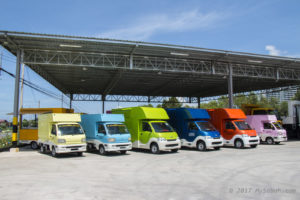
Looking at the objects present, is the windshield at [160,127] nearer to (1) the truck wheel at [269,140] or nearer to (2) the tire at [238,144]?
(2) the tire at [238,144]

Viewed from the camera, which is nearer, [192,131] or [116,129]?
[116,129]

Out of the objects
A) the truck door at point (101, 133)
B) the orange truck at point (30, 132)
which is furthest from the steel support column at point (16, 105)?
the truck door at point (101, 133)

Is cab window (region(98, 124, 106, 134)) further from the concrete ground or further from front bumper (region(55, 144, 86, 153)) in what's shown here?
the concrete ground

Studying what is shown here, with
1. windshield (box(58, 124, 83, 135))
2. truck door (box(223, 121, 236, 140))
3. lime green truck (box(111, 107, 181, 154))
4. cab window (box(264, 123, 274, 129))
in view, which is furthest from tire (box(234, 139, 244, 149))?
windshield (box(58, 124, 83, 135))

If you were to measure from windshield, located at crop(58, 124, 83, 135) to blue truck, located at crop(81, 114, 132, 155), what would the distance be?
1.19 meters

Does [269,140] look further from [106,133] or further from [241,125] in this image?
[106,133]

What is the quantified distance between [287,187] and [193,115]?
31.9ft

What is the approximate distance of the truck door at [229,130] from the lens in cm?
1725

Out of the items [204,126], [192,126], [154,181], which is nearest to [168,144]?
[192,126]

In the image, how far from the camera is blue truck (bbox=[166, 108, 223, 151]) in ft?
50.5

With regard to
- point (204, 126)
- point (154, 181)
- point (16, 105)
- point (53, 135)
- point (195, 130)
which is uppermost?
point (16, 105)

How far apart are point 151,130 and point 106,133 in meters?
2.53

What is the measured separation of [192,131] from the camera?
16016 mm

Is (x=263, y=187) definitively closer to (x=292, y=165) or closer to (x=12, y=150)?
(x=292, y=165)
